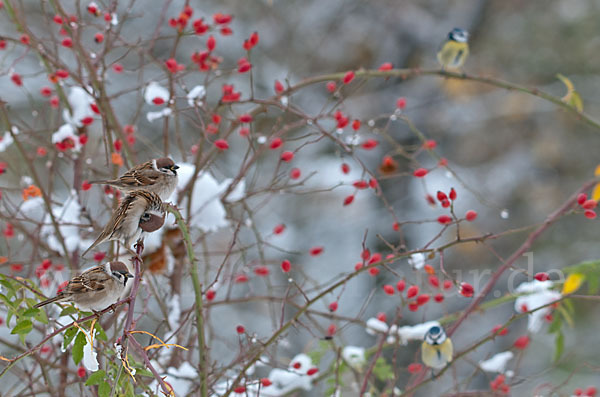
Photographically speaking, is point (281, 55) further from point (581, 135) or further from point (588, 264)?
point (588, 264)

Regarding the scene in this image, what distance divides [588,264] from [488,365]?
0.46m

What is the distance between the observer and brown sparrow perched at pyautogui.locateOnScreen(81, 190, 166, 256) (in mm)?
923

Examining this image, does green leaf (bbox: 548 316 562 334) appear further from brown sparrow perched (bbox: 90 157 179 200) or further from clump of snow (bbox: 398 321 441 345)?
brown sparrow perched (bbox: 90 157 179 200)

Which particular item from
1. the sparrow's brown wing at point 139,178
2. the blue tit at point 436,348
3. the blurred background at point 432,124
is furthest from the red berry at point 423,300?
the blurred background at point 432,124

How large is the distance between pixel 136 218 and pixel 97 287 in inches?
5.5

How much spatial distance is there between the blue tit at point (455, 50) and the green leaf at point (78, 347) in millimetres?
1361

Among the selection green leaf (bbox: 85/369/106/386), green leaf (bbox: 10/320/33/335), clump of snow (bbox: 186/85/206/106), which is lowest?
green leaf (bbox: 85/369/106/386)

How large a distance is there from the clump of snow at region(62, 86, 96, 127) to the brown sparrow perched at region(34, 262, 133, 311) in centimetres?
55

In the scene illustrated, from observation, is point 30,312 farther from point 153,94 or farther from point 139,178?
point 153,94

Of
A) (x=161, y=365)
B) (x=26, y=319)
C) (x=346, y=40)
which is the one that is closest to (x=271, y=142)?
(x=161, y=365)

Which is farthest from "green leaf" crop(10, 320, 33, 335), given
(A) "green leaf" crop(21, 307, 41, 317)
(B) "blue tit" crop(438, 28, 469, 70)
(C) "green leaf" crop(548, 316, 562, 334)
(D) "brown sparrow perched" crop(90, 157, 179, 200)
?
(B) "blue tit" crop(438, 28, 469, 70)

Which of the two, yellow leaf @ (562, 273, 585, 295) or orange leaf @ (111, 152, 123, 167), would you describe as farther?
yellow leaf @ (562, 273, 585, 295)

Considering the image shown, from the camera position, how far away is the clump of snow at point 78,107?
1.43 meters

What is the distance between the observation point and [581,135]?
4.75 meters
